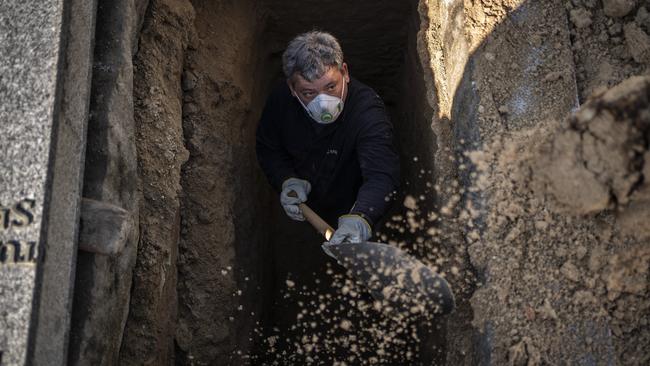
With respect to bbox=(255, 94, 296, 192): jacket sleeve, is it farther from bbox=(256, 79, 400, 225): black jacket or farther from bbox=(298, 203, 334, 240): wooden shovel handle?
bbox=(298, 203, 334, 240): wooden shovel handle

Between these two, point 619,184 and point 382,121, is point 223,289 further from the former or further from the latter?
point 619,184

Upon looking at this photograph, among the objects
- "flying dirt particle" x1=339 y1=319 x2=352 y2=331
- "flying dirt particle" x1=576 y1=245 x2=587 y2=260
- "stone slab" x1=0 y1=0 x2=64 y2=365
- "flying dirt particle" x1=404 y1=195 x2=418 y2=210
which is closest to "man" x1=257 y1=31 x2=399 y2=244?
"flying dirt particle" x1=404 y1=195 x2=418 y2=210

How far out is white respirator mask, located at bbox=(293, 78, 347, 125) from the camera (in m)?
3.28

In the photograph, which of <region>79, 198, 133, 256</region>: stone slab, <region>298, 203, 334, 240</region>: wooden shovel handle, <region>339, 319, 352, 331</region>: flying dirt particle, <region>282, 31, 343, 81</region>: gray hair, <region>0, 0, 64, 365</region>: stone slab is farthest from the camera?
<region>339, 319, 352, 331</region>: flying dirt particle

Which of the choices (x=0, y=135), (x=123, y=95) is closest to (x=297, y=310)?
(x=123, y=95)

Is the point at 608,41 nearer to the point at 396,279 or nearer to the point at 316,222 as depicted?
the point at 396,279

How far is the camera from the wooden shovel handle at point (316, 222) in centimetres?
333

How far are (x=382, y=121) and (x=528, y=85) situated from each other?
95 cm

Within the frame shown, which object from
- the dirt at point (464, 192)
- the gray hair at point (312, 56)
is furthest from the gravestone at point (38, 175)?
the gray hair at point (312, 56)

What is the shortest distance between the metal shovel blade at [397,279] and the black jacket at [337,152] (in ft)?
1.07

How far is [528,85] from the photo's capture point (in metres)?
2.78

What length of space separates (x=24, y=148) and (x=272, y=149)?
74.2 inches

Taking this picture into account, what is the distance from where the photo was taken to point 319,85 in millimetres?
3260

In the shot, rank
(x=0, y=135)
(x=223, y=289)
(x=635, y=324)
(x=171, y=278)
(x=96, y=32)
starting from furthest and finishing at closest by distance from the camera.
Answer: (x=223, y=289)
(x=171, y=278)
(x=96, y=32)
(x=635, y=324)
(x=0, y=135)
